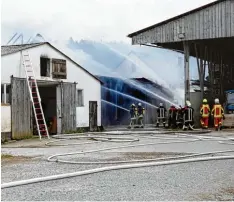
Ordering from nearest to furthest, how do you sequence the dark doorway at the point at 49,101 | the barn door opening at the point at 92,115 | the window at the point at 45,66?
the window at the point at 45,66 → the dark doorway at the point at 49,101 → the barn door opening at the point at 92,115

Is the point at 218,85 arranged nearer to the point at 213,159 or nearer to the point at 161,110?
the point at 161,110

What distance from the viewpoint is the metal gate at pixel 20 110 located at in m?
16.2

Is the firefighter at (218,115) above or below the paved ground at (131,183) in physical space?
above

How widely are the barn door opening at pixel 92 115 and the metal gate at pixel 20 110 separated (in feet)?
14.3

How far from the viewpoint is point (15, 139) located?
53.0ft

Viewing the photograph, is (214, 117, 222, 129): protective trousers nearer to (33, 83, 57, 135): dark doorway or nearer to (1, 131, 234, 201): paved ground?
(33, 83, 57, 135): dark doorway

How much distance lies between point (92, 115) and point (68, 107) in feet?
6.40

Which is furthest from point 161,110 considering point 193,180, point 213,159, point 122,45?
point 122,45

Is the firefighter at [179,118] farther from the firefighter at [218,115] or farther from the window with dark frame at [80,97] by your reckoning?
the window with dark frame at [80,97]

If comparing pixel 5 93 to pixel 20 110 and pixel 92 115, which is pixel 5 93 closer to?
pixel 20 110

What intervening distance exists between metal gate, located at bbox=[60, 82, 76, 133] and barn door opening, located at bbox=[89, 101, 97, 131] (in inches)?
55.0

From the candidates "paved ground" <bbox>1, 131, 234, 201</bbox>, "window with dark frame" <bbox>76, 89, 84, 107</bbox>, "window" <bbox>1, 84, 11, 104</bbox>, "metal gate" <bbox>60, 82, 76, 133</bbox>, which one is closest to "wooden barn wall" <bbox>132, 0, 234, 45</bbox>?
"window with dark frame" <bbox>76, 89, 84, 107</bbox>

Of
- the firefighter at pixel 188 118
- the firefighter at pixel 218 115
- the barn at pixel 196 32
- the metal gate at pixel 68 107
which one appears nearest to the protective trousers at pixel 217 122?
the firefighter at pixel 218 115

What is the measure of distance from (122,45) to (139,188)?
39405 mm
